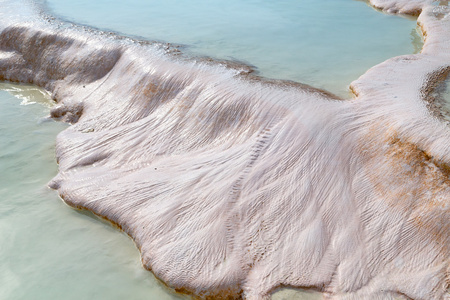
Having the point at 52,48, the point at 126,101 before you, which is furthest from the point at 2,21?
the point at 126,101

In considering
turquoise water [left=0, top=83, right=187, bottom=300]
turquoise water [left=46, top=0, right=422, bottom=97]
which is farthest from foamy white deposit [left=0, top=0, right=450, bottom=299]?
turquoise water [left=46, top=0, right=422, bottom=97]

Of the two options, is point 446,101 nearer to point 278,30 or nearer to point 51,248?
point 278,30

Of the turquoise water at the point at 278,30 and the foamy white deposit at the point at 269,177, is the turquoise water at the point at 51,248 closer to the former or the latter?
the foamy white deposit at the point at 269,177

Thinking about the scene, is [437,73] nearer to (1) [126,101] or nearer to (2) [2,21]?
(1) [126,101]

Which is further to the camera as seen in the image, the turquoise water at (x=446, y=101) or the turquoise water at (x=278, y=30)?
the turquoise water at (x=278, y=30)

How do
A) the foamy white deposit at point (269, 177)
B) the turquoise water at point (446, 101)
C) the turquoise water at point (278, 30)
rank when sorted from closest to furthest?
the foamy white deposit at point (269, 177) < the turquoise water at point (446, 101) < the turquoise water at point (278, 30)

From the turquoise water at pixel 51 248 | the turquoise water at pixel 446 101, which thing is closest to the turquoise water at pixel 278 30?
the turquoise water at pixel 446 101

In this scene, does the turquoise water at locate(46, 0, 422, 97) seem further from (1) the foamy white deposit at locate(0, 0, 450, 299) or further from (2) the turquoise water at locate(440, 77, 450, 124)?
(2) the turquoise water at locate(440, 77, 450, 124)
